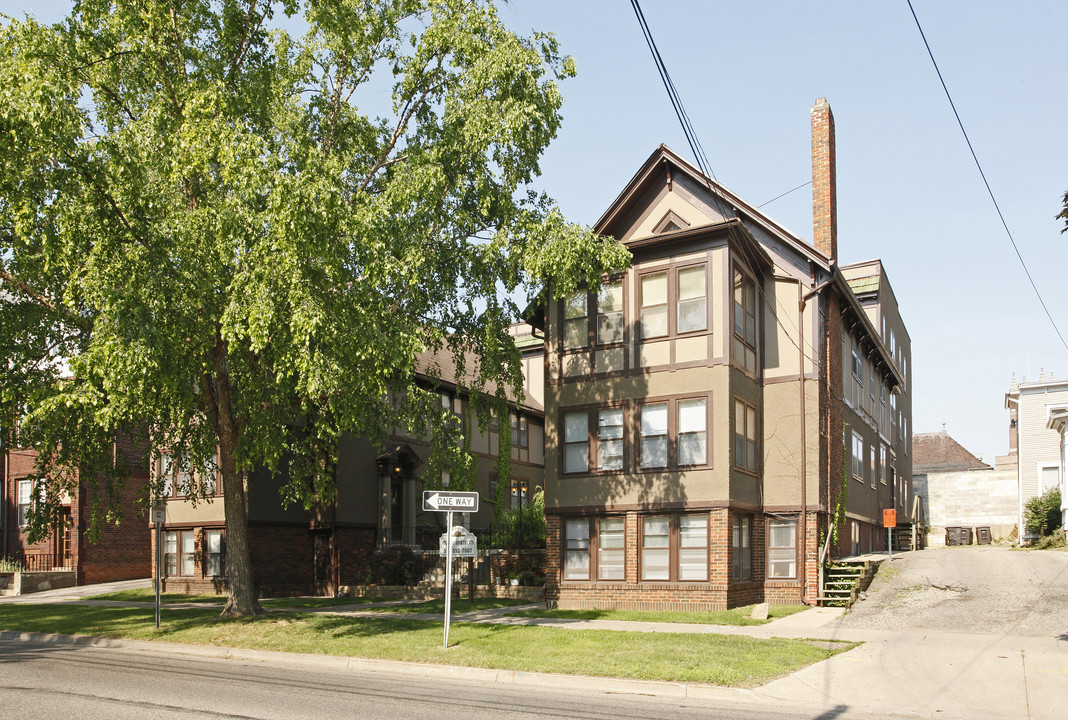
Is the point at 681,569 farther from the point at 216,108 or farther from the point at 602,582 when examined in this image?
the point at 216,108

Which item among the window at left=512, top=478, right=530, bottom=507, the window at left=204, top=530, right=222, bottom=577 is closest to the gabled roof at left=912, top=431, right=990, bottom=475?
the window at left=512, top=478, right=530, bottom=507

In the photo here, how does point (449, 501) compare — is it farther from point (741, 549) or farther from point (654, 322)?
point (741, 549)

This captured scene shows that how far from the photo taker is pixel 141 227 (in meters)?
16.1

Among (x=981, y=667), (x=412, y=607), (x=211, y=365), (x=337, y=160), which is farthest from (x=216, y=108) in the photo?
(x=981, y=667)

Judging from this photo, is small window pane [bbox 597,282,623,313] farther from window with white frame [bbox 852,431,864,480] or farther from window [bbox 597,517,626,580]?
window with white frame [bbox 852,431,864,480]

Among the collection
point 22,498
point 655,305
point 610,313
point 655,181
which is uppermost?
point 655,181

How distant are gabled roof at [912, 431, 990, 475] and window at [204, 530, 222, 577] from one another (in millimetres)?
52271

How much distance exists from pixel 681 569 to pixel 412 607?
6.80m

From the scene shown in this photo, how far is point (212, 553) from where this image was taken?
96.9 ft

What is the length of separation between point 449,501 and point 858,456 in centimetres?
1755

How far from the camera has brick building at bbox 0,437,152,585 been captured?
32094mm

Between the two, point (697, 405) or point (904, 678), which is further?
point (697, 405)

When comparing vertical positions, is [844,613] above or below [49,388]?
below

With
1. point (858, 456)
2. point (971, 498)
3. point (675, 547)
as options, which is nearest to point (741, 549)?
point (675, 547)
